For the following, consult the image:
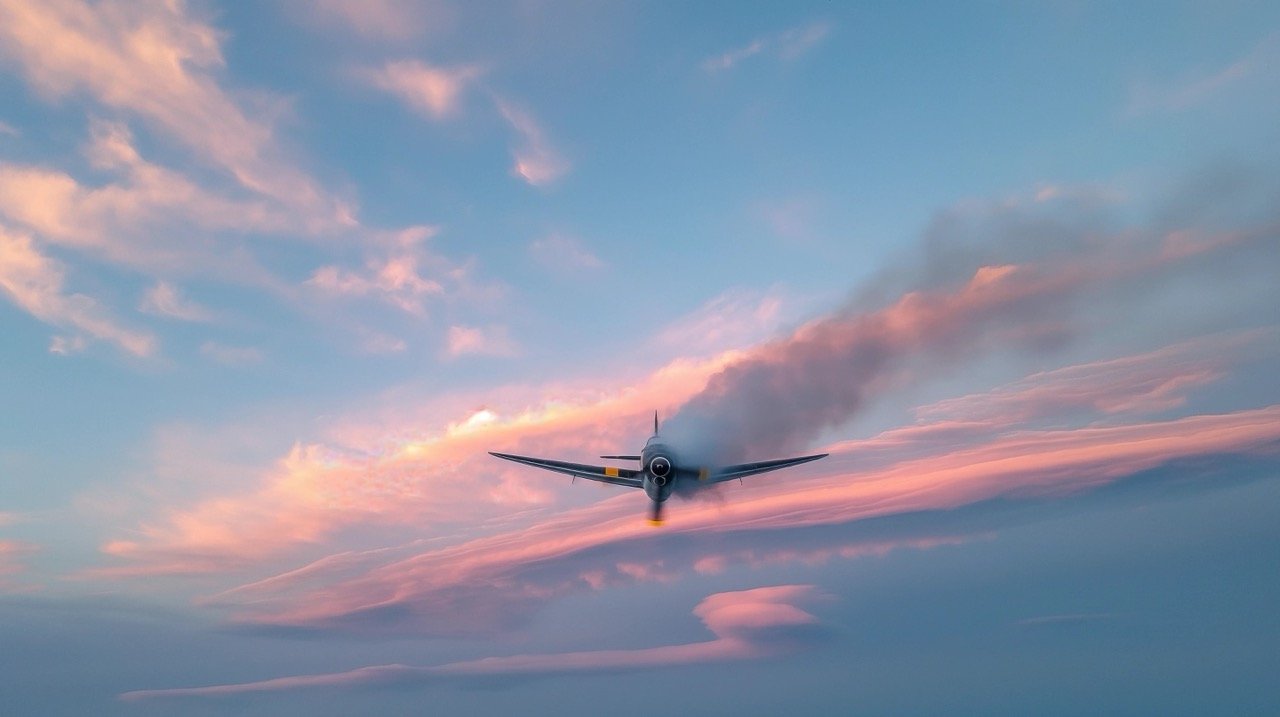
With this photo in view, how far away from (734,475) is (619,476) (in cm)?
1671

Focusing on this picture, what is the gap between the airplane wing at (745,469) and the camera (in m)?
93.5

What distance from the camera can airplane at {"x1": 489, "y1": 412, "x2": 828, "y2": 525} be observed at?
8956 centimetres

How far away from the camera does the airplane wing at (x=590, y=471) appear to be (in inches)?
3851

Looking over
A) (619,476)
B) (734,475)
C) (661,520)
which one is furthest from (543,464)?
(734,475)

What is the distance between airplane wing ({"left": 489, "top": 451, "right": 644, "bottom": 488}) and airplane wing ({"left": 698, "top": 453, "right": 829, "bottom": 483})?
978 cm

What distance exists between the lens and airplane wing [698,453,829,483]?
93.5 meters

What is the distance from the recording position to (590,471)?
10094 centimetres

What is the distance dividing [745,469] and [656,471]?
15.7m

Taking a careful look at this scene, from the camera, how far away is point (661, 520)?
305ft

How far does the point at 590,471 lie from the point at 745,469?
75.4 ft

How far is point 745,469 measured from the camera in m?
97.7

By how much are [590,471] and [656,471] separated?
15.4m

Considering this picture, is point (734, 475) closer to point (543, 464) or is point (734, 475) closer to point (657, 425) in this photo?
point (657, 425)

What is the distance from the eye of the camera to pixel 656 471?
89062 millimetres
